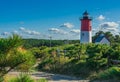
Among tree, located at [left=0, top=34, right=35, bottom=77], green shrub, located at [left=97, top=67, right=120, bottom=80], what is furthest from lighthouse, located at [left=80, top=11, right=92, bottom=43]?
tree, located at [left=0, top=34, right=35, bottom=77]

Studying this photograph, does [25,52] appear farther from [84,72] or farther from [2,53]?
[84,72]

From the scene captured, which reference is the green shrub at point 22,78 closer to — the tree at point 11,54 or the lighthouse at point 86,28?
the tree at point 11,54

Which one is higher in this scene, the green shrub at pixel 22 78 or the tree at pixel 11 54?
the tree at pixel 11 54

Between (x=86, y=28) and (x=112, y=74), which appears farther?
(x=86, y=28)

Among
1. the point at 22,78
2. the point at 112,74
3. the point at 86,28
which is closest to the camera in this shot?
the point at 22,78

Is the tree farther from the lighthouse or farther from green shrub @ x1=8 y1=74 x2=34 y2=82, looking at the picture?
the lighthouse

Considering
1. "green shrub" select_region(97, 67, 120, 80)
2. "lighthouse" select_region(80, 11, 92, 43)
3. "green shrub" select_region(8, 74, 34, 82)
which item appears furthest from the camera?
"lighthouse" select_region(80, 11, 92, 43)

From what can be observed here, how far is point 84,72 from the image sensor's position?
2025 centimetres

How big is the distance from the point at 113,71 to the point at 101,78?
79 cm

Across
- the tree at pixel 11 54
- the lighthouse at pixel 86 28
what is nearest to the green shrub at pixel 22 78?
the tree at pixel 11 54

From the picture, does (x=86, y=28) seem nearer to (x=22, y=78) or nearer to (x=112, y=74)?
(x=112, y=74)

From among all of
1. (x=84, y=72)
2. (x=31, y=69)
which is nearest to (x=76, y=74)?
(x=84, y=72)

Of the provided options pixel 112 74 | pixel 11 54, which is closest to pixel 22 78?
pixel 11 54

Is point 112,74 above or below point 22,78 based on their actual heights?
below
